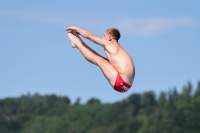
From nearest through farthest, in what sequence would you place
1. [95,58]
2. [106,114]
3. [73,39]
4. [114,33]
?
[114,33] → [95,58] → [73,39] → [106,114]

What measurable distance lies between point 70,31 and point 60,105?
138286mm

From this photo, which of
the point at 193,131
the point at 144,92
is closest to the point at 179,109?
the point at 193,131

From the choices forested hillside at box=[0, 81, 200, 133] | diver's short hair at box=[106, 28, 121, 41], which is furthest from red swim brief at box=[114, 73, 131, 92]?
forested hillside at box=[0, 81, 200, 133]

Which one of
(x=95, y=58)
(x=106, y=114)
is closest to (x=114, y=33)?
(x=95, y=58)

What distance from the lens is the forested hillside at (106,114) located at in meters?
126

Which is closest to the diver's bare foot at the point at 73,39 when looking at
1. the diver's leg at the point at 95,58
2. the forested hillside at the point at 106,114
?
the diver's leg at the point at 95,58

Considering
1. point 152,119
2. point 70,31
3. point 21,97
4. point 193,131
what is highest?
point 21,97

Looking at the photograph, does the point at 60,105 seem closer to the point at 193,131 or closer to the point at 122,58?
the point at 193,131

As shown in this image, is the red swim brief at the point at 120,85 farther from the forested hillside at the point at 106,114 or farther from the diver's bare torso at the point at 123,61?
the forested hillside at the point at 106,114

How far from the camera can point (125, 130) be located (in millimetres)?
134250

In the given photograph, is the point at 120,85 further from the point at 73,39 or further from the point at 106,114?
the point at 106,114

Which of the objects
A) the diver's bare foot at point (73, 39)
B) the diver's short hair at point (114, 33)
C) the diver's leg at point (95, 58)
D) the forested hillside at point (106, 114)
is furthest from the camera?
the forested hillside at point (106, 114)

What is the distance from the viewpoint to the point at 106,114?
15075 cm

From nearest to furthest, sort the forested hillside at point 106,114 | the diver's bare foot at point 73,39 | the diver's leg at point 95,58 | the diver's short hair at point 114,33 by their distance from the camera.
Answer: the diver's short hair at point 114,33, the diver's leg at point 95,58, the diver's bare foot at point 73,39, the forested hillside at point 106,114
